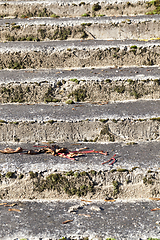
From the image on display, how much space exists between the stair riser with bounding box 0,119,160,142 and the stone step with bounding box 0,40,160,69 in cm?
79

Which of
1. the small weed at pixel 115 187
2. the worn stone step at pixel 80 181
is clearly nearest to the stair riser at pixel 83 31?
the worn stone step at pixel 80 181

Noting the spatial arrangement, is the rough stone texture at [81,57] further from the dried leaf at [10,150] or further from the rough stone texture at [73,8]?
the dried leaf at [10,150]

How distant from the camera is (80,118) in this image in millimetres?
2041

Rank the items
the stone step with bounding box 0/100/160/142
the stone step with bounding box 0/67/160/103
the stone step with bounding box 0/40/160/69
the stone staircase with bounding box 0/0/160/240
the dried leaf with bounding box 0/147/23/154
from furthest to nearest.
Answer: the stone step with bounding box 0/40/160/69 → the stone step with bounding box 0/67/160/103 → the stone step with bounding box 0/100/160/142 → the dried leaf with bounding box 0/147/23/154 → the stone staircase with bounding box 0/0/160/240

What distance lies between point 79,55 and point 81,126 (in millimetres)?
841

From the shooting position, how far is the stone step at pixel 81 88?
228cm

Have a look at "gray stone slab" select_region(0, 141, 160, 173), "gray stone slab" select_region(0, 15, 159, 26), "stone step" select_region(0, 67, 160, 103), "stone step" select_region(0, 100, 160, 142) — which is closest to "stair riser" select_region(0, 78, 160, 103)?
"stone step" select_region(0, 67, 160, 103)

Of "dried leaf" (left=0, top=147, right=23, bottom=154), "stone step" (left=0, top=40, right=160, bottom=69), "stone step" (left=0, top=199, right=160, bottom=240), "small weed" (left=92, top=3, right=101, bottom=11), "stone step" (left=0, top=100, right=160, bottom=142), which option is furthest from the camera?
"small weed" (left=92, top=3, right=101, bottom=11)

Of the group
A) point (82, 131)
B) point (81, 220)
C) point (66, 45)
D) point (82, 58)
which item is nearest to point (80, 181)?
point (81, 220)

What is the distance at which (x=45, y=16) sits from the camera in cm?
302

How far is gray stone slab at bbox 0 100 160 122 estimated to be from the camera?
6.70 ft

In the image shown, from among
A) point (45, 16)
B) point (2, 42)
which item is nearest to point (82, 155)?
point (2, 42)

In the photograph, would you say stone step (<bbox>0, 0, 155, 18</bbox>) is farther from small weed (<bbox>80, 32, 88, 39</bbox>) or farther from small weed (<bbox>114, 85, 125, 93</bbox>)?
small weed (<bbox>114, 85, 125, 93</bbox>)

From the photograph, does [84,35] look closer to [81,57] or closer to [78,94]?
[81,57]
